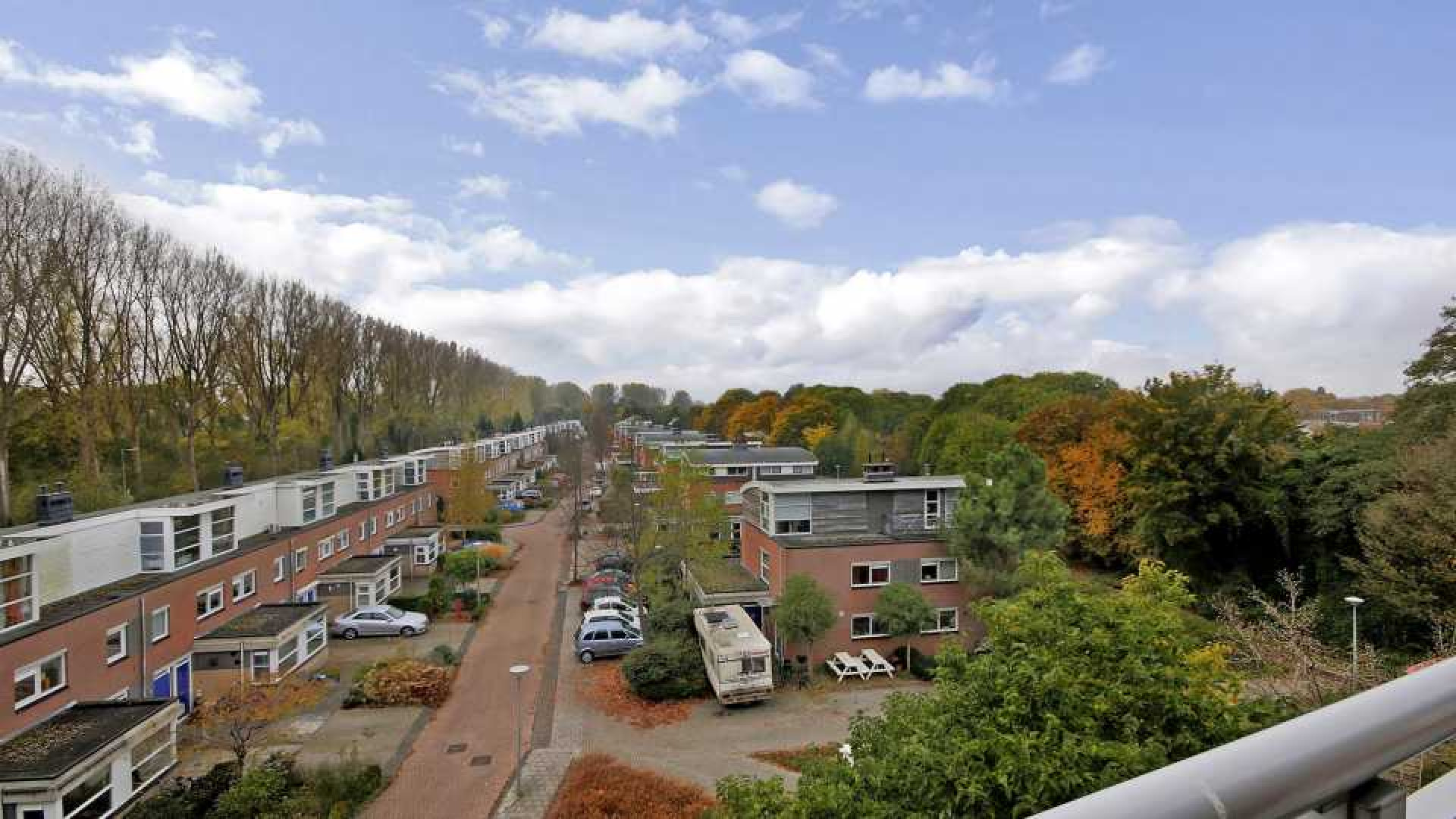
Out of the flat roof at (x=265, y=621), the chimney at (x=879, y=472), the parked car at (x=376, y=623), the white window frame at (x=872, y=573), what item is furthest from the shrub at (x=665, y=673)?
the flat roof at (x=265, y=621)

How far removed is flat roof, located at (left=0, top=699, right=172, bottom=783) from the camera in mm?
11898

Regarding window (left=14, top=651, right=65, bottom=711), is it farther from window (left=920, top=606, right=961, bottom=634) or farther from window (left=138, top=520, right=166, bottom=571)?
window (left=920, top=606, right=961, bottom=634)

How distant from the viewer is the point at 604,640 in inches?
879

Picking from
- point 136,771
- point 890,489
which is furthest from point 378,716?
point 890,489

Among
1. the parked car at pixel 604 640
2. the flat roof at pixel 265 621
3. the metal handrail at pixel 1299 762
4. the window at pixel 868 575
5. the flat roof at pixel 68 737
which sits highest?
the metal handrail at pixel 1299 762

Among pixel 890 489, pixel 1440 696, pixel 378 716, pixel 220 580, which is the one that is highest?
pixel 1440 696

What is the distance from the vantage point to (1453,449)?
17031 mm

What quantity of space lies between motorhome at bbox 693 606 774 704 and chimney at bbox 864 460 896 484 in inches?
285

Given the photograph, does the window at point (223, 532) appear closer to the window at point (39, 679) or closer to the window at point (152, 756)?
the window at point (39, 679)

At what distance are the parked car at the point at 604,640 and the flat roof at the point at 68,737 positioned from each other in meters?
10.3

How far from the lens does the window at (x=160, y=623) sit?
17344 mm

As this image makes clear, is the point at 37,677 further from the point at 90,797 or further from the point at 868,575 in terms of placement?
the point at 868,575

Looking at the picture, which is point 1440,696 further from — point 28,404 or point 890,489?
point 28,404

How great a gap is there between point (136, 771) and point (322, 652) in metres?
8.57
